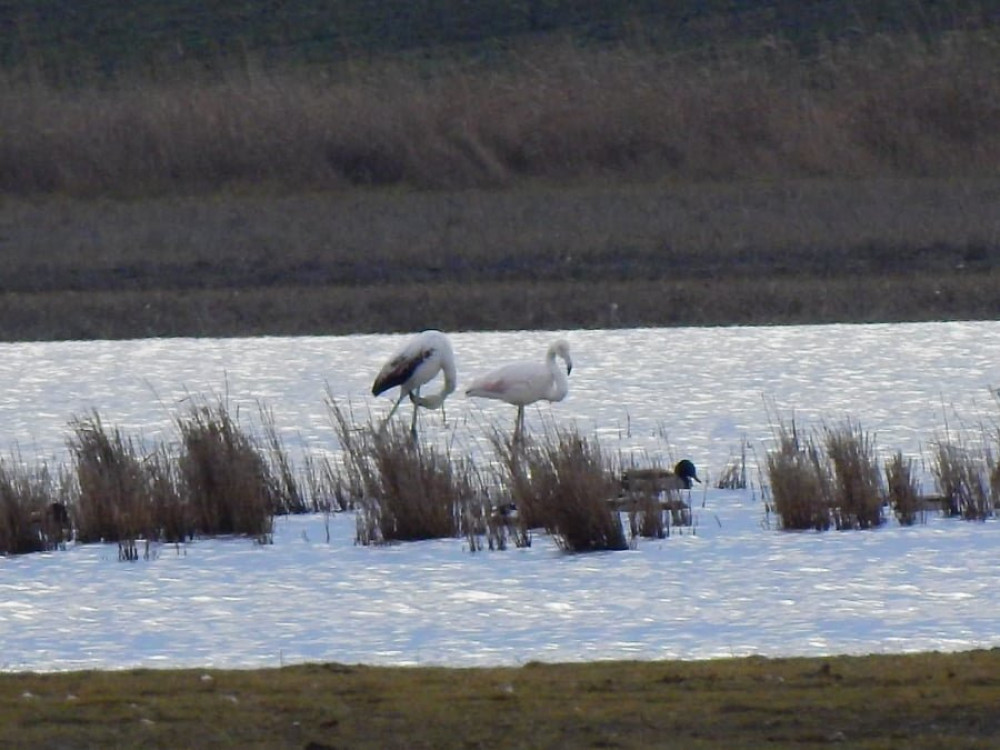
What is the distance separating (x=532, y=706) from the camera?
19.1 feet

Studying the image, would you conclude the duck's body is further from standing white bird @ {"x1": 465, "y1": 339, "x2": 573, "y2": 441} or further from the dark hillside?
the dark hillside

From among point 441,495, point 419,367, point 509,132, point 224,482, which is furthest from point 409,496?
point 509,132

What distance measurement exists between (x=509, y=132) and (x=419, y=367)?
11937mm

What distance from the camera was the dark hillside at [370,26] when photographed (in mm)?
33656

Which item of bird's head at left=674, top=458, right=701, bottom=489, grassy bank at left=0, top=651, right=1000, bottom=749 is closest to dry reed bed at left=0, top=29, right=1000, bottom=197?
bird's head at left=674, top=458, right=701, bottom=489

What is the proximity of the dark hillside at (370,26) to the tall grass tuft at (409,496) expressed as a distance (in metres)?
23.6

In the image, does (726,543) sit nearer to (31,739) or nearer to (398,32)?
(31,739)

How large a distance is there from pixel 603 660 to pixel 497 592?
1468 millimetres

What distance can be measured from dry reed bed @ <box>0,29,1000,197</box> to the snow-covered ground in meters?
9.62

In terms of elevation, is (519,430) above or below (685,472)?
above

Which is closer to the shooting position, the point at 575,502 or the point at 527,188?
the point at 575,502

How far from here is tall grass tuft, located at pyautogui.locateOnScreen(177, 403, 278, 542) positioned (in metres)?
9.73

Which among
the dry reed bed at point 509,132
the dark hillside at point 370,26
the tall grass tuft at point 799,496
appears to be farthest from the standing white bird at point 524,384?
the dark hillside at point 370,26

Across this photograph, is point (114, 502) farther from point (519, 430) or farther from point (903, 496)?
point (903, 496)
